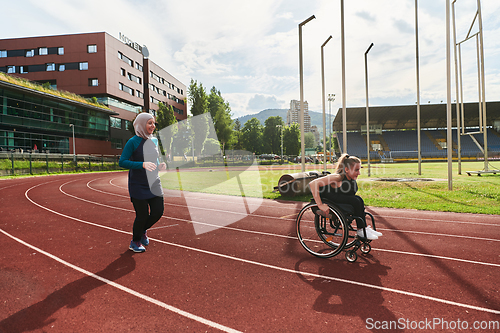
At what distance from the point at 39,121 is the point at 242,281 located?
40.9m

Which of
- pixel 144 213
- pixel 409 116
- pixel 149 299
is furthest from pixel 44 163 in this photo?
pixel 409 116

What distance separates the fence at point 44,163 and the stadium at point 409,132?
1750 inches

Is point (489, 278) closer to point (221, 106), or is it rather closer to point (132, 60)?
point (221, 106)

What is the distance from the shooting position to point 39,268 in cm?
416

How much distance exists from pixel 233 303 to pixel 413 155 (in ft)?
202

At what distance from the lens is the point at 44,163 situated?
28609mm

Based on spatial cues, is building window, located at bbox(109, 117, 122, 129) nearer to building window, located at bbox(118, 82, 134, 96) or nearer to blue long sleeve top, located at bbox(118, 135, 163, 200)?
building window, located at bbox(118, 82, 134, 96)

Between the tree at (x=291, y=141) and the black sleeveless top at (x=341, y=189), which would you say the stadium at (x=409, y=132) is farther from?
the black sleeveless top at (x=341, y=189)

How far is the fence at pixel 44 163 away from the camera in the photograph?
24.7m

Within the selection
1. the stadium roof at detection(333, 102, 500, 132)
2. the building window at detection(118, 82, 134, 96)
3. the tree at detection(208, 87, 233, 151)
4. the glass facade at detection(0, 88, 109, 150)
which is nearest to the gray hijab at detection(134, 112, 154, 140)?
the glass facade at detection(0, 88, 109, 150)

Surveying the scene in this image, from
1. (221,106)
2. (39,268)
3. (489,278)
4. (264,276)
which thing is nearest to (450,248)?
(489,278)

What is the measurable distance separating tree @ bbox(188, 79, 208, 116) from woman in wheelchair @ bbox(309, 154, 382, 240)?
41.1 meters

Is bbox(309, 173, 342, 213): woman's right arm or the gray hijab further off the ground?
the gray hijab

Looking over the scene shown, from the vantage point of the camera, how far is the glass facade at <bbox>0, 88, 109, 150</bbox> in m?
30.5
